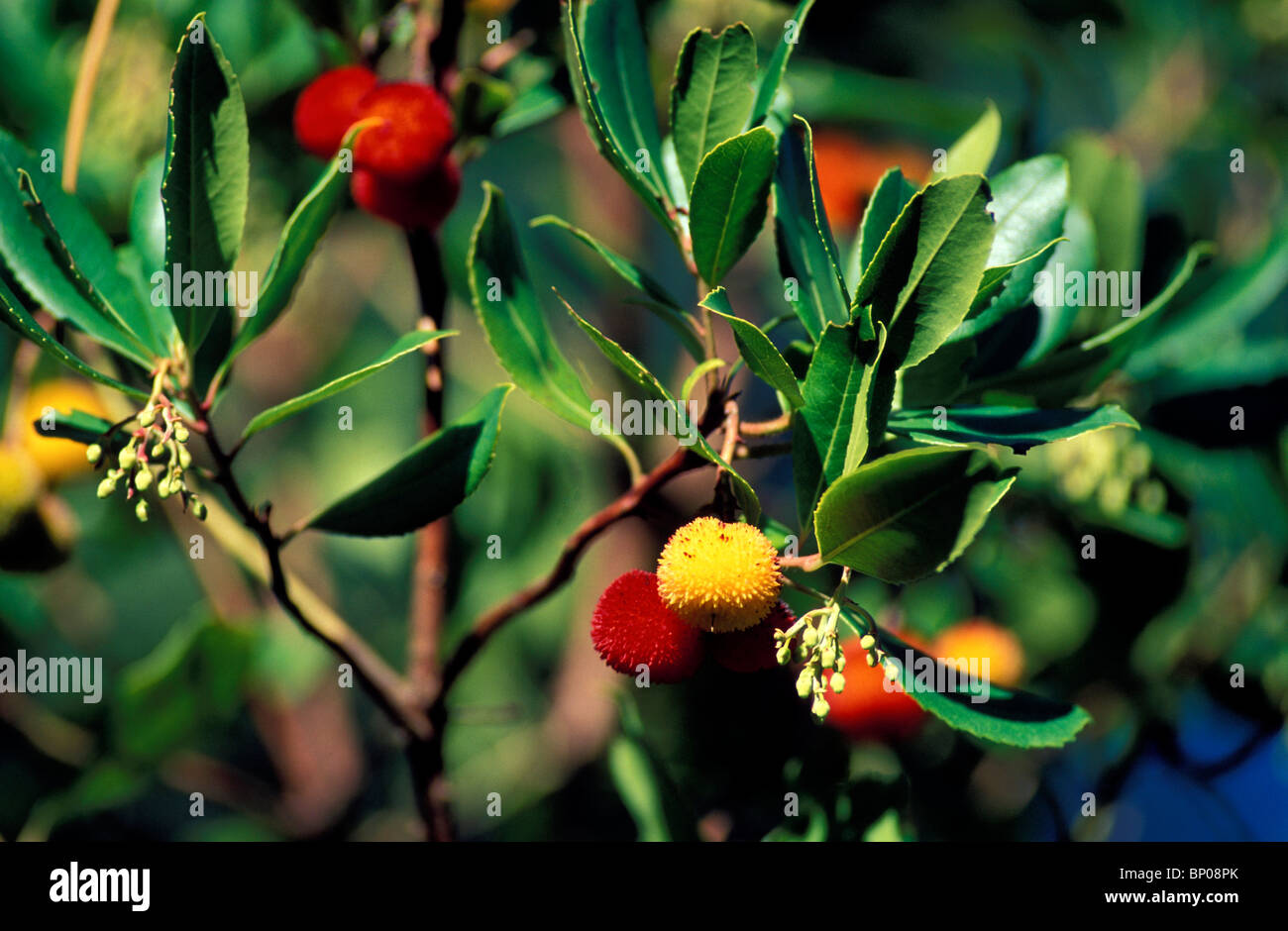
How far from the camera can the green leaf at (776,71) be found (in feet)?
2.45

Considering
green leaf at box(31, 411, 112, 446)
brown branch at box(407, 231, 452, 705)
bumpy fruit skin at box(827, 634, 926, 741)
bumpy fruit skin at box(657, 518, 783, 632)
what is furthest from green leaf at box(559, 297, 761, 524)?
bumpy fruit skin at box(827, 634, 926, 741)

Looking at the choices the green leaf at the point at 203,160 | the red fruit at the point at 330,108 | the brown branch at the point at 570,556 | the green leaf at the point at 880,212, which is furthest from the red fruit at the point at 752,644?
the red fruit at the point at 330,108

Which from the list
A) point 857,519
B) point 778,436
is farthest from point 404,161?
point 857,519

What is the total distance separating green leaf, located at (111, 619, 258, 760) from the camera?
47.4 inches

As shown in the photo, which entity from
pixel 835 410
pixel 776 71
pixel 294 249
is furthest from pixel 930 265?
pixel 294 249

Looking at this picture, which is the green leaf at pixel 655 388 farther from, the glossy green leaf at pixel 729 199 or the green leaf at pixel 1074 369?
the green leaf at pixel 1074 369

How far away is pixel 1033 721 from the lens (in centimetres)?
73

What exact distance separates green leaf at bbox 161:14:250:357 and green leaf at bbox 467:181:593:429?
169 millimetres

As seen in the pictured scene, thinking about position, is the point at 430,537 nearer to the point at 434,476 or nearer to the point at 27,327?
the point at 434,476

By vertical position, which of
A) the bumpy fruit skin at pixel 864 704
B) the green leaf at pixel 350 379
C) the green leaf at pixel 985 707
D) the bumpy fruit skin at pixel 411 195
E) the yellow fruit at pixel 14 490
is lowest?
the bumpy fruit skin at pixel 864 704

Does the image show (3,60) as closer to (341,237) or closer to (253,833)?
(341,237)

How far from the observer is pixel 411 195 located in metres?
0.92

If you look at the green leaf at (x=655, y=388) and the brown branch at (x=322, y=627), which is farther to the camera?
the brown branch at (x=322, y=627)

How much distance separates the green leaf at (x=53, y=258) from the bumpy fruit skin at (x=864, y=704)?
771 millimetres
